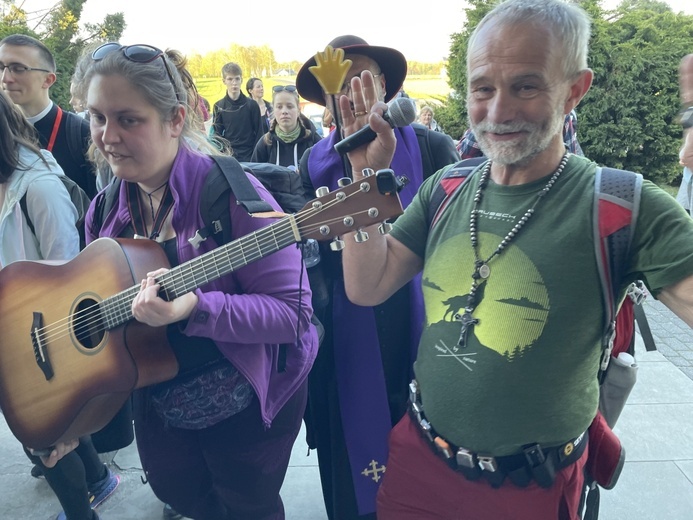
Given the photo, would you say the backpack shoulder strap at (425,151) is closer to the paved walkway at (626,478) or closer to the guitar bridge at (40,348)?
the guitar bridge at (40,348)

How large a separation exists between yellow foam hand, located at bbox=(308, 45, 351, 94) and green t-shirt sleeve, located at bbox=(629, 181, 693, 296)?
74cm

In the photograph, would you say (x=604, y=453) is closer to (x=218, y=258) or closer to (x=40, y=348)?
(x=218, y=258)

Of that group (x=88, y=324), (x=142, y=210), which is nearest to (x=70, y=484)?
(x=88, y=324)

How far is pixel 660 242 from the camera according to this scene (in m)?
1.04

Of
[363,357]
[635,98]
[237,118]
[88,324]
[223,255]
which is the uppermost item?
[223,255]

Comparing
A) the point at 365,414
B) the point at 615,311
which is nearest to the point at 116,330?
the point at 365,414

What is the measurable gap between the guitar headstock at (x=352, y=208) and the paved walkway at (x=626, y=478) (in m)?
1.73

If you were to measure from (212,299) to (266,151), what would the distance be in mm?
3413

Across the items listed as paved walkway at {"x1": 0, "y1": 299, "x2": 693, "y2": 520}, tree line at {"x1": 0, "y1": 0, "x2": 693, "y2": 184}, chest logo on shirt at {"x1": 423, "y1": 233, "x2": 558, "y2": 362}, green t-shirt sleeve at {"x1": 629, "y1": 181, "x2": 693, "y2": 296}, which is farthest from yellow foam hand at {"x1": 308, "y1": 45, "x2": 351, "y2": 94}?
tree line at {"x1": 0, "y1": 0, "x2": 693, "y2": 184}

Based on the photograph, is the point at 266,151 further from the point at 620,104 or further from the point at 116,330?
the point at 620,104

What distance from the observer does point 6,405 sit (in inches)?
71.8

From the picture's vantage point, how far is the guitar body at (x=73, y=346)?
1.54 meters

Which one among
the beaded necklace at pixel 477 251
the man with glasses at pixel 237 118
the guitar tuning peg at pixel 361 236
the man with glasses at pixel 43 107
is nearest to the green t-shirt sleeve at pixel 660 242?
the beaded necklace at pixel 477 251

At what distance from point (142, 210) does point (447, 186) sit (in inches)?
38.7
